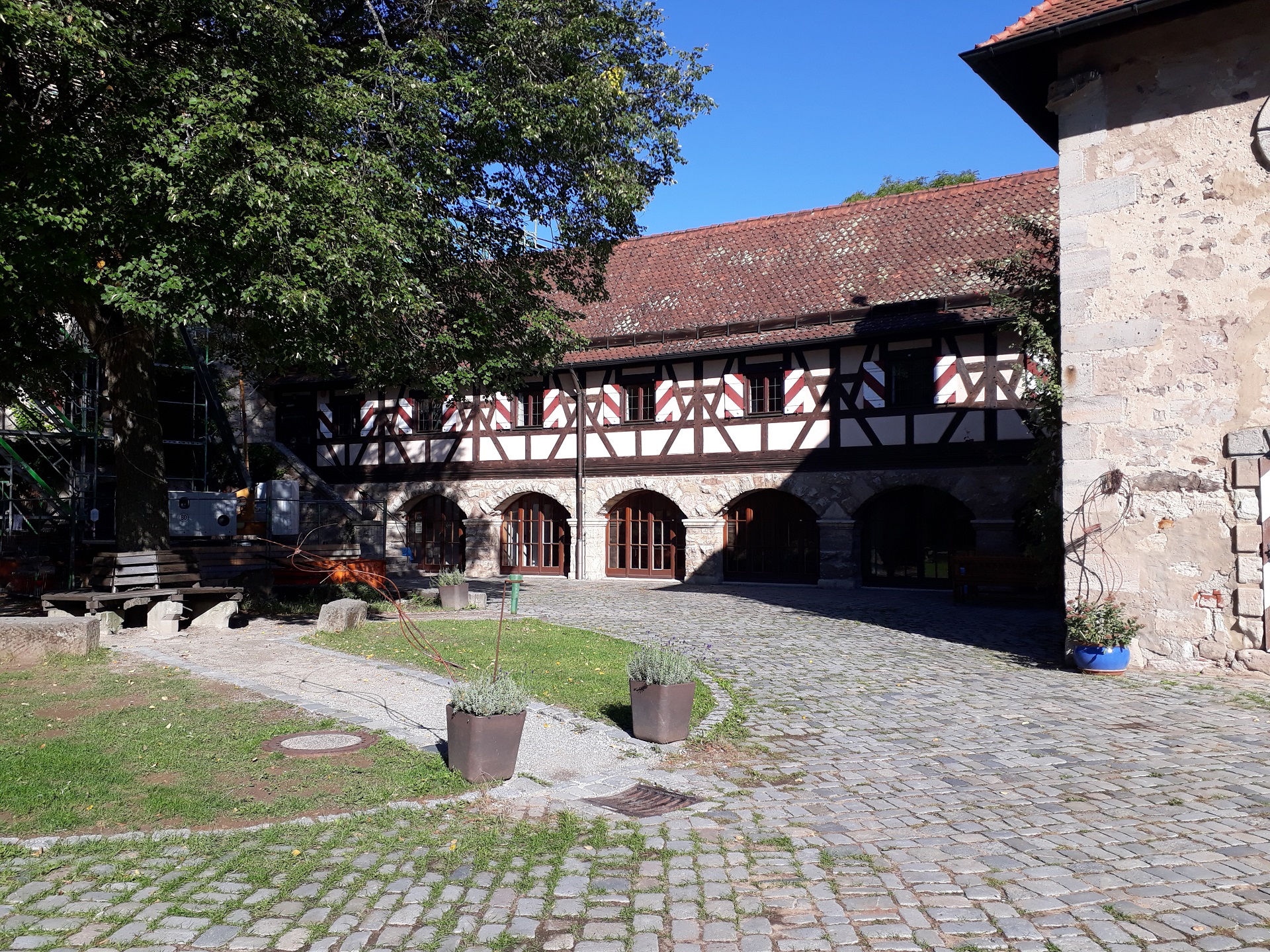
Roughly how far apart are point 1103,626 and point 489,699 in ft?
21.7

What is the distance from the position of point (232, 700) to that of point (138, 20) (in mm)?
6207

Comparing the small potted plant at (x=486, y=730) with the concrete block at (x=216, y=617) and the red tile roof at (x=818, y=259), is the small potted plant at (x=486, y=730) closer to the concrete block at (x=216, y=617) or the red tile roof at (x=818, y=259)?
the concrete block at (x=216, y=617)

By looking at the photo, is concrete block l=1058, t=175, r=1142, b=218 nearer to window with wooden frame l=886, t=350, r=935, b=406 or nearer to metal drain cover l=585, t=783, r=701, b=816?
metal drain cover l=585, t=783, r=701, b=816

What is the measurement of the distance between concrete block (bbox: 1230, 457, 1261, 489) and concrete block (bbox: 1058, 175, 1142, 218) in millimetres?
2461

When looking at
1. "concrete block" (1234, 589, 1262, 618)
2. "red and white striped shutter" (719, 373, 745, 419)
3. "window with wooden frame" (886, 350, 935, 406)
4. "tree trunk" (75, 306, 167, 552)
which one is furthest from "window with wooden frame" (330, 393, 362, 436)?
"concrete block" (1234, 589, 1262, 618)

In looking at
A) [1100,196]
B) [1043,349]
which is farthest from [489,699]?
[1043,349]

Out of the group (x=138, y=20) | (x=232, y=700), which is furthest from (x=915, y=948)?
(x=138, y=20)

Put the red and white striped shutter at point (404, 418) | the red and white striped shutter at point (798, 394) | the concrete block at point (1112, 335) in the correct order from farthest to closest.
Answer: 1. the red and white striped shutter at point (404, 418)
2. the red and white striped shutter at point (798, 394)
3. the concrete block at point (1112, 335)

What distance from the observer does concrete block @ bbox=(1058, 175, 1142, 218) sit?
386 inches

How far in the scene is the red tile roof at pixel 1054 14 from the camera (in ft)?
31.5

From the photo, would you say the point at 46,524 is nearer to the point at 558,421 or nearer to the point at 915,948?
the point at 558,421

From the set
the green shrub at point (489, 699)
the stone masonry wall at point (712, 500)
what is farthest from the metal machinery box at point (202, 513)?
the green shrub at point (489, 699)

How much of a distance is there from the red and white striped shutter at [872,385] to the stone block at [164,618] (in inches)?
484

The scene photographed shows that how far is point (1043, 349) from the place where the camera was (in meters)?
12.1
